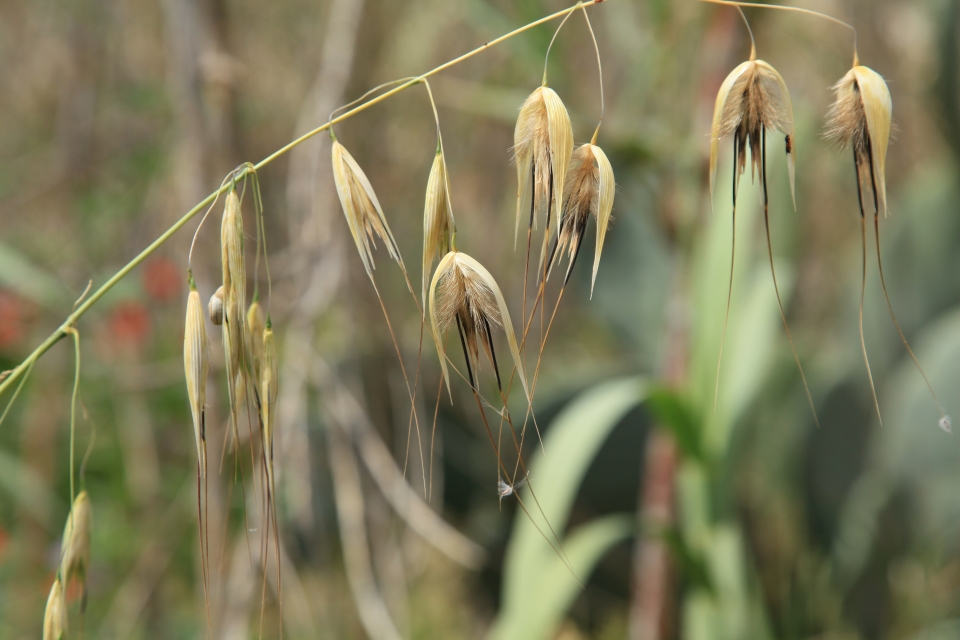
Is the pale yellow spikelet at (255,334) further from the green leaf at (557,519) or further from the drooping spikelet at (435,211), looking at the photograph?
the green leaf at (557,519)

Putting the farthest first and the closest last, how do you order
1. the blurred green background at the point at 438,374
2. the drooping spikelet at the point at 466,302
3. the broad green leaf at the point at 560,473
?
the blurred green background at the point at 438,374
the broad green leaf at the point at 560,473
the drooping spikelet at the point at 466,302

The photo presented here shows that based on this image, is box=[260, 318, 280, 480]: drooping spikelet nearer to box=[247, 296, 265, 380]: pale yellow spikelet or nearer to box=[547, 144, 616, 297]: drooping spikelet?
box=[247, 296, 265, 380]: pale yellow spikelet

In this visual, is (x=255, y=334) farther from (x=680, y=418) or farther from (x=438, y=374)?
(x=438, y=374)

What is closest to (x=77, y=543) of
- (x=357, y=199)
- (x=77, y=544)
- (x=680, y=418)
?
(x=77, y=544)

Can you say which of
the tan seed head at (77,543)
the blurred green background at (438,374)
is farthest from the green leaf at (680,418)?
the tan seed head at (77,543)

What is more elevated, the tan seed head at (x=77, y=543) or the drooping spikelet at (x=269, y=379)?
the drooping spikelet at (x=269, y=379)

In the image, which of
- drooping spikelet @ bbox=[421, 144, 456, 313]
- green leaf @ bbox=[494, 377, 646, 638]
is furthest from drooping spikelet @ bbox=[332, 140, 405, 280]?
green leaf @ bbox=[494, 377, 646, 638]
